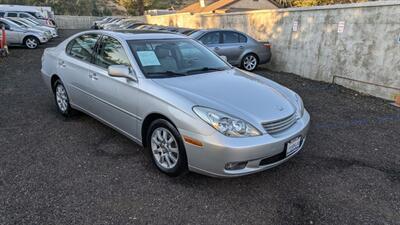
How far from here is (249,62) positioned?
10234 millimetres

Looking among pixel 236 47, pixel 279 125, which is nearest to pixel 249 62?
pixel 236 47

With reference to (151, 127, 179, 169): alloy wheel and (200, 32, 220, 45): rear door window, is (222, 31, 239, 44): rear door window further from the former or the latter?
(151, 127, 179, 169): alloy wheel

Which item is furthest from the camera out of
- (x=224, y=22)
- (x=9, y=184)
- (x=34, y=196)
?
(x=224, y=22)

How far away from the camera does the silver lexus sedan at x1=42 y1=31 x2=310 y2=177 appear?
2830 mm

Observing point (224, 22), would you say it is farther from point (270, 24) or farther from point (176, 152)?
point (176, 152)

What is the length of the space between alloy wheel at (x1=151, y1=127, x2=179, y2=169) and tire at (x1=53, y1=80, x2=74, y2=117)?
2.30m

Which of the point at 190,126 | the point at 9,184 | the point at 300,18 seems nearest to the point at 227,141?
the point at 190,126

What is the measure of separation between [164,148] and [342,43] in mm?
6618

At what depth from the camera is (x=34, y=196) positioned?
9.75 feet

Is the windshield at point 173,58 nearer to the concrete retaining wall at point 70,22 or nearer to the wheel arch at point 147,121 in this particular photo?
the wheel arch at point 147,121

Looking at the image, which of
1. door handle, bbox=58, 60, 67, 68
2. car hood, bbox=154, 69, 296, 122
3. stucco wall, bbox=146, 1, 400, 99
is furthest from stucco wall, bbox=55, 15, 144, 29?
car hood, bbox=154, 69, 296, 122

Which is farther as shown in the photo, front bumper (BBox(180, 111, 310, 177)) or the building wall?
the building wall

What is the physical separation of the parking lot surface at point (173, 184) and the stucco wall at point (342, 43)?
273 centimetres

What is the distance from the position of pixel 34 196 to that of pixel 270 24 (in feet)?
31.9
